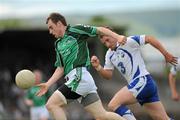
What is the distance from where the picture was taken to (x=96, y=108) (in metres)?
14.0

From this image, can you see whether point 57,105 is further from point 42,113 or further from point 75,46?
point 42,113

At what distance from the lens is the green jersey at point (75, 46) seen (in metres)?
13.9

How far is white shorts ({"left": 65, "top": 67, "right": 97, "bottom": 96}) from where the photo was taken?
548 inches

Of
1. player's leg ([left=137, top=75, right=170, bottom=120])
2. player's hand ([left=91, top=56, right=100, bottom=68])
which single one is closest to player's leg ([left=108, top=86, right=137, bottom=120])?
player's leg ([left=137, top=75, right=170, bottom=120])

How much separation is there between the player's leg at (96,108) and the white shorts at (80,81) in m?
0.11

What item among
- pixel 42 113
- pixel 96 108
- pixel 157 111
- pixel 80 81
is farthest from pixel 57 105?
pixel 42 113

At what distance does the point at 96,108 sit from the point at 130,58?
4.19 ft

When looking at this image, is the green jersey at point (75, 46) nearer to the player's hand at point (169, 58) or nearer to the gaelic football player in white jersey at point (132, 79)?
the gaelic football player in white jersey at point (132, 79)

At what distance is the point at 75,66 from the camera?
1396cm

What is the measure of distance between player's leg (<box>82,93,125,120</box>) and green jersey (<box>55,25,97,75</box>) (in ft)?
1.94

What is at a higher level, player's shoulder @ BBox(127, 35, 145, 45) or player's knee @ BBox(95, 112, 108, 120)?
player's shoulder @ BBox(127, 35, 145, 45)

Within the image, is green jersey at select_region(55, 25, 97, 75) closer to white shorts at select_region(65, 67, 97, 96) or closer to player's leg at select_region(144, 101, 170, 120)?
white shorts at select_region(65, 67, 97, 96)

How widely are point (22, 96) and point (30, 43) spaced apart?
7.03 metres

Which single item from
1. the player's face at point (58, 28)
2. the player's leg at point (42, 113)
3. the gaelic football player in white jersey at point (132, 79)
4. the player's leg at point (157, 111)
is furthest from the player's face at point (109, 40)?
the player's leg at point (42, 113)
